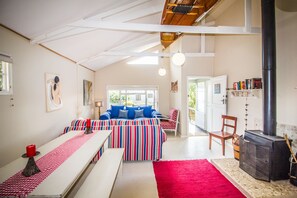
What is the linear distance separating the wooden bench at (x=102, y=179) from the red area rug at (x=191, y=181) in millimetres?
807

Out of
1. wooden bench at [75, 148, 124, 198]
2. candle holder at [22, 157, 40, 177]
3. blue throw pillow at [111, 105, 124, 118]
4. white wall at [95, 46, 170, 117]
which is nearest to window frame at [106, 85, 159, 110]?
white wall at [95, 46, 170, 117]

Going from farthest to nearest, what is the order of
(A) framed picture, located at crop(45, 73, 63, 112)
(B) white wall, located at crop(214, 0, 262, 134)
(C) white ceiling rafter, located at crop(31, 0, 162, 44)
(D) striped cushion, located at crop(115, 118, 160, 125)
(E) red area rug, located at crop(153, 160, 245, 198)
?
(D) striped cushion, located at crop(115, 118, 160, 125) → (B) white wall, located at crop(214, 0, 262, 134) → (A) framed picture, located at crop(45, 73, 63, 112) → (C) white ceiling rafter, located at crop(31, 0, 162, 44) → (E) red area rug, located at crop(153, 160, 245, 198)

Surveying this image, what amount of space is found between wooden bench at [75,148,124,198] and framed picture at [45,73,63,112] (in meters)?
1.68

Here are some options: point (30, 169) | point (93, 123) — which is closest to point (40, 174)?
point (30, 169)

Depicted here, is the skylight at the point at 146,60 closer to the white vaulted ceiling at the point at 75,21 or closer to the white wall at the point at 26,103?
the white vaulted ceiling at the point at 75,21

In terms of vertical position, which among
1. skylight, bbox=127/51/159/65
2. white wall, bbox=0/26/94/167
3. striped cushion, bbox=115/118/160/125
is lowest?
striped cushion, bbox=115/118/160/125

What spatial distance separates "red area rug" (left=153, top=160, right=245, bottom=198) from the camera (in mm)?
2248

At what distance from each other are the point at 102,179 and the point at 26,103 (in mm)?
1774

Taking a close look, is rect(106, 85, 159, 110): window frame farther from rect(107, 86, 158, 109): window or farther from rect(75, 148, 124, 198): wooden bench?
rect(75, 148, 124, 198): wooden bench

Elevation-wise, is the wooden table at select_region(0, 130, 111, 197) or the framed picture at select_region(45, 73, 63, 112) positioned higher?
the framed picture at select_region(45, 73, 63, 112)

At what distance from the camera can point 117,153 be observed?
2607mm

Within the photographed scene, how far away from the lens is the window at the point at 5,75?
199cm

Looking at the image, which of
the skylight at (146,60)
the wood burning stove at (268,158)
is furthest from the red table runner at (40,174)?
the skylight at (146,60)

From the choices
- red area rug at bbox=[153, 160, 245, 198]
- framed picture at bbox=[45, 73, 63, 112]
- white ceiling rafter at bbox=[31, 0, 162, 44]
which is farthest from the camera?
framed picture at bbox=[45, 73, 63, 112]
